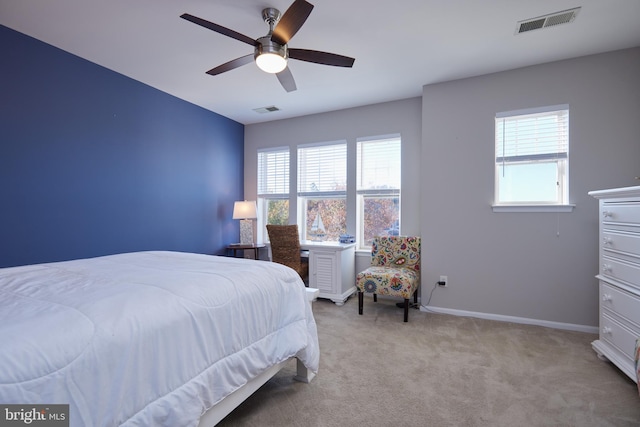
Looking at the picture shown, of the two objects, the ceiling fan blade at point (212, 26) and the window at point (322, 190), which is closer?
the ceiling fan blade at point (212, 26)

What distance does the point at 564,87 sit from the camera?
9.99 feet

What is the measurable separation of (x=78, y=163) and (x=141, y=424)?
2844 millimetres

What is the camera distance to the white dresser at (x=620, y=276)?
79.1 inches

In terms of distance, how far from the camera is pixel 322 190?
15.3 ft

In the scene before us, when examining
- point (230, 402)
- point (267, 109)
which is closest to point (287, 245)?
point (267, 109)

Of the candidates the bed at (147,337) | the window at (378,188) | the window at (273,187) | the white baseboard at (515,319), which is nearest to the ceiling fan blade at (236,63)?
the bed at (147,337)

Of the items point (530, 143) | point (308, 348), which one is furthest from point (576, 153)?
point (308, 348)

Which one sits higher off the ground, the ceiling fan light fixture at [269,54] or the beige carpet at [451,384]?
the ceiling fan light fixture at [269,54]

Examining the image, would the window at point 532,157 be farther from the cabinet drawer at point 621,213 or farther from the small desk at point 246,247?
the small desk at point 246,247

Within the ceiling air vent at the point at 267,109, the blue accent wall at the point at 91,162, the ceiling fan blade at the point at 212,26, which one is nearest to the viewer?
the ceiling fan blade at the point at 212,26

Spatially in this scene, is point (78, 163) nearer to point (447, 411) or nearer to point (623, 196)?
point (447, 411)

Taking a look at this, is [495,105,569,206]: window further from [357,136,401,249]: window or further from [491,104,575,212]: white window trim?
[357,136,401,249]: window

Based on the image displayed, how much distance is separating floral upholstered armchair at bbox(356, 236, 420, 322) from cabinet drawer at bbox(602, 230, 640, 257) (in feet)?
5.38

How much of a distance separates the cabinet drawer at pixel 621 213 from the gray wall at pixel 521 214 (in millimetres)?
698
